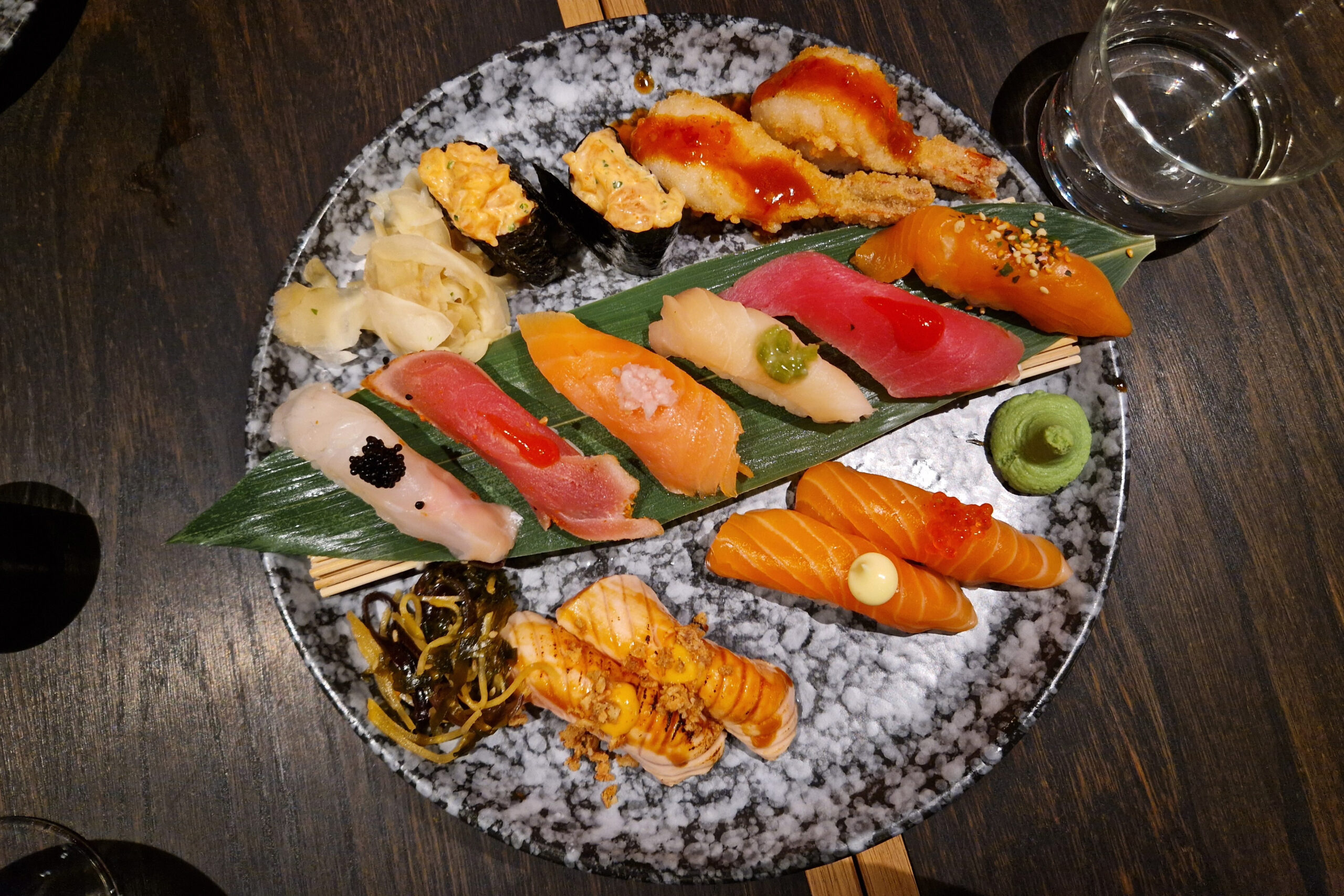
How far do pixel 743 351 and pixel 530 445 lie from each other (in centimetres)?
86

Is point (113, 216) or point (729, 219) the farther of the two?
point (113, 216)

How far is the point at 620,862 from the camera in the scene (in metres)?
2.44

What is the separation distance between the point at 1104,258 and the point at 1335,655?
203 cm

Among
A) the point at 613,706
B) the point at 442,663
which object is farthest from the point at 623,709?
the point at 442,663

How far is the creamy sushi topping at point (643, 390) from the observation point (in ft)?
8.05

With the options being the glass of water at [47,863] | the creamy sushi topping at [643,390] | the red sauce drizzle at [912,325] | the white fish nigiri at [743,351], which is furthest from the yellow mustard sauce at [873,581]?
the glass of water at [47,863]

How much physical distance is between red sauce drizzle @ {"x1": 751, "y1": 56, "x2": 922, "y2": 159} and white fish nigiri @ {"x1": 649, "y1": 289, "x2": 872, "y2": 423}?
93 centimetres

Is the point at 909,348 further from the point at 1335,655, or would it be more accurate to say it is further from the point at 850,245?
the point at 1335,655

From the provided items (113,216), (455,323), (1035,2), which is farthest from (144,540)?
(1035,2)

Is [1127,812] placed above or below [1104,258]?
below

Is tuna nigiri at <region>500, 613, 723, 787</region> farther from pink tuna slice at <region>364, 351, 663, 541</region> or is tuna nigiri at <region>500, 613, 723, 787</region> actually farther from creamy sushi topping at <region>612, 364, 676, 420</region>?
creamy sushi topping at <region>612, 364, 676, 420</region>

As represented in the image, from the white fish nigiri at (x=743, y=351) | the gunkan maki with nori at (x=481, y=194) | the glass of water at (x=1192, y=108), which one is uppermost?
the glass of water at (x=1192, y=108)

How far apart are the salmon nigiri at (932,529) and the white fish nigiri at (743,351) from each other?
0.96 feet

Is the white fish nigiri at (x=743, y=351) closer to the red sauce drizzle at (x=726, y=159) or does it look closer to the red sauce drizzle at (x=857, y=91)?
the red sauce drizzle at (x=726, y=159)
